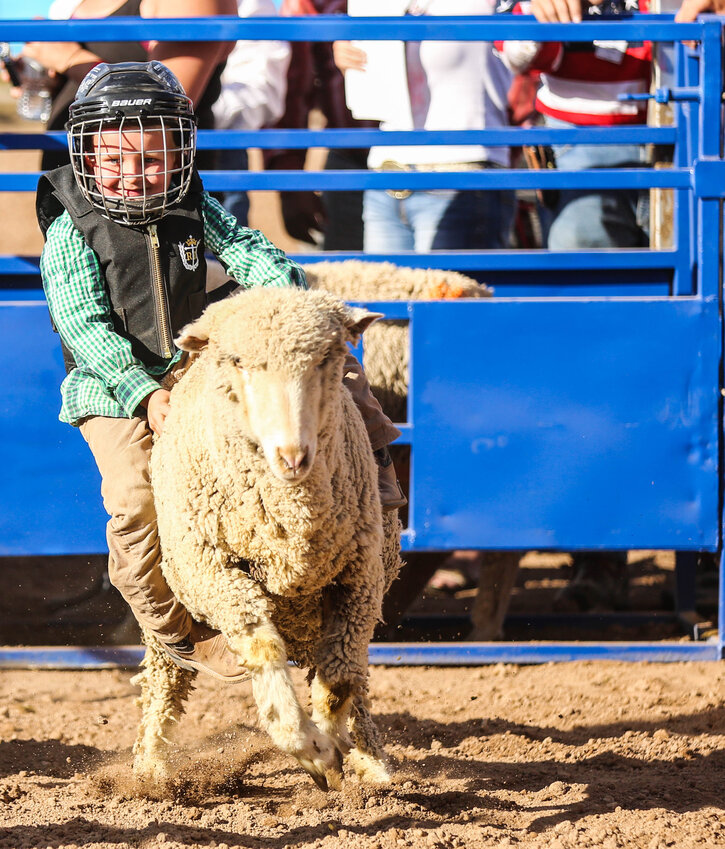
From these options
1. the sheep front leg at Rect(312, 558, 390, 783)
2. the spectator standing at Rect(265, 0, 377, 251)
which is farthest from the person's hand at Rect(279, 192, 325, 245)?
the sheep front leg at Rect(312, 558, 390, 783)

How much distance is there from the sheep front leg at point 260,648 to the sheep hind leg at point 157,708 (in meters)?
0.53

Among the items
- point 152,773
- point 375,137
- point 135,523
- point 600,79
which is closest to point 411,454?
point 375,137

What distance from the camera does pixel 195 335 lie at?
2.73m

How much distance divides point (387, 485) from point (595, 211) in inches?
102

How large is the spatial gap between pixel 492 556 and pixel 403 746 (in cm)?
132

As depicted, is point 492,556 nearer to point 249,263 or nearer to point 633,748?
point 633,748

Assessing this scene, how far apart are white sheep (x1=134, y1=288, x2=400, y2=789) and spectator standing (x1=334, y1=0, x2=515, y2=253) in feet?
8.16

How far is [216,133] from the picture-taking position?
14.4ft

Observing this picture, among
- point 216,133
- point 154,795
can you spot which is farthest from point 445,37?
point 154,795

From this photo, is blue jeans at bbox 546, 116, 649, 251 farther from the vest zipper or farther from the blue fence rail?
the vest zipper

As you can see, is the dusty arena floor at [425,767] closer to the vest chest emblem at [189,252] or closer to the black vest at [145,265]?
the black vest at [145,265]

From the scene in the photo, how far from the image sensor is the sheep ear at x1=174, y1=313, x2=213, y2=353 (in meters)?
2.74

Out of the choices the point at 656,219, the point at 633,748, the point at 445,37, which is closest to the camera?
the point at 633,748

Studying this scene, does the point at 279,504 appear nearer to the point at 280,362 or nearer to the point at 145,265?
the point at 280,362
